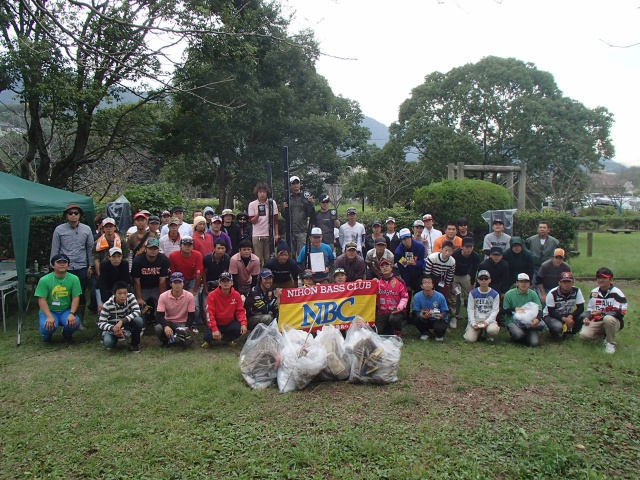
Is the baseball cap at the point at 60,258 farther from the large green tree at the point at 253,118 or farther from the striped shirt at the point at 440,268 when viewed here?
the large green tree at the point at 253,118


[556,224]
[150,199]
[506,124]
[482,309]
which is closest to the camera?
[482,309]

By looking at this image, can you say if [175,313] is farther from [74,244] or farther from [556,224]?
[556,224]

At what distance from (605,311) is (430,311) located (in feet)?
→ 7.83

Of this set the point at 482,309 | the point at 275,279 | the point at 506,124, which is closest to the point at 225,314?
the point at 275,279

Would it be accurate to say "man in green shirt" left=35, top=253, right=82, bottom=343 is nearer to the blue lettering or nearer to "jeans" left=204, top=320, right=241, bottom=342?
"jeans" left=204, top=320, right=241, bottom=342

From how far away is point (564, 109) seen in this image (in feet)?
79.9

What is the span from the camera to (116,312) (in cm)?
663

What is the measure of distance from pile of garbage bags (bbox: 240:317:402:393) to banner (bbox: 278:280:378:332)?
0.80m

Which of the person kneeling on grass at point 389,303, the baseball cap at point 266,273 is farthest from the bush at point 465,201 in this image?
the baseball cap at point 266,273

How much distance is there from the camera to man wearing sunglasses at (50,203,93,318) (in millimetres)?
7656

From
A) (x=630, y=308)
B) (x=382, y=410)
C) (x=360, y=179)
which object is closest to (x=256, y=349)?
(x=382, y=410)

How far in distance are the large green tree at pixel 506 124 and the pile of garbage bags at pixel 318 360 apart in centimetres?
2200

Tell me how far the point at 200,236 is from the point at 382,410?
4.46 metres

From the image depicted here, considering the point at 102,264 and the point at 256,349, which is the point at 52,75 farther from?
the point at 256,349
